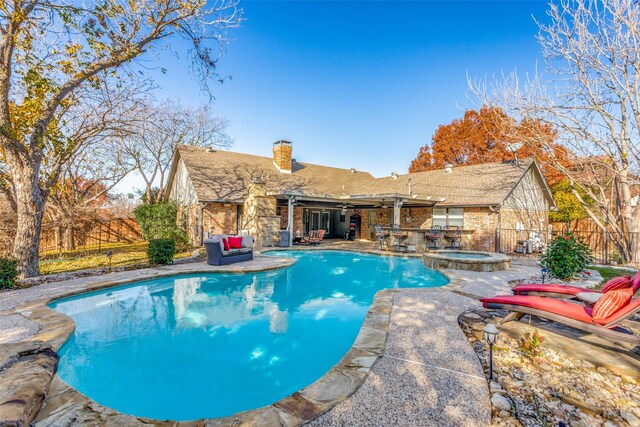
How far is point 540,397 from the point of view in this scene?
291 centimetres

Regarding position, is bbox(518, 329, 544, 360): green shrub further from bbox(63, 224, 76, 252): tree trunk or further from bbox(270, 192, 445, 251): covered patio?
bbox(63, 224, 76, 252): tree trunk

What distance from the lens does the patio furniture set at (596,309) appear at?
143 inches

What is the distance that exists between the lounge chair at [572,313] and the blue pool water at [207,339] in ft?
8.15

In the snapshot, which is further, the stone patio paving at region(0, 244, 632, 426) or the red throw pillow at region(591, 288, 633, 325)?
the red throw pillow at region(591, 288, 633, 325)

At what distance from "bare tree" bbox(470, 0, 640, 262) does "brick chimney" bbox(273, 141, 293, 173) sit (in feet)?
39.6

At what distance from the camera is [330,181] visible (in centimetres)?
2234

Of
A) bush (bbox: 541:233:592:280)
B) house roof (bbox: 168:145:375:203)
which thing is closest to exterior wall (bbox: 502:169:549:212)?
bush (bbox: 541:233:592:280)

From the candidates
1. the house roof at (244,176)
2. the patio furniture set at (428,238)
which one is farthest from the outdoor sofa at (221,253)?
the patio furniture set at (428,238)

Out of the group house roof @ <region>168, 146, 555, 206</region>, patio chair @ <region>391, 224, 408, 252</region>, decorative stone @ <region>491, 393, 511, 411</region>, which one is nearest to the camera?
decorative stone @ <region>491, 393, 511, 411</region>

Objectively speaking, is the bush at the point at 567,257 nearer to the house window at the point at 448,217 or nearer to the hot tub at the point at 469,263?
the hot tub at the point at 469,263

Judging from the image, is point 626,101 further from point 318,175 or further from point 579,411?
point 318,175

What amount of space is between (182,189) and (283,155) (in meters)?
6.93

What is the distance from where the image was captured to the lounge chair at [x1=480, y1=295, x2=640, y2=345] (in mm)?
3568

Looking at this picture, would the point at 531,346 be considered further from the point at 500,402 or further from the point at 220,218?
the point at 220,218
